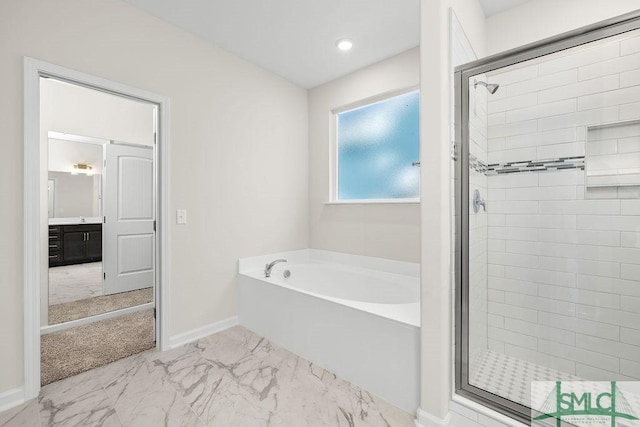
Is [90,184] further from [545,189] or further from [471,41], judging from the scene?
[545,189]

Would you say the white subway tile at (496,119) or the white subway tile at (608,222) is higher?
the white subway tile at (496,119)

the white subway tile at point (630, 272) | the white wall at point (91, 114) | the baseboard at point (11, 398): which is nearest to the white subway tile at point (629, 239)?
the white subway tile at point (630, 272)

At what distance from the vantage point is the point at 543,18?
203 centimetres

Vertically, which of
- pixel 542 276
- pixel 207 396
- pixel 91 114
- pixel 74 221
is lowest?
pixel 207 396

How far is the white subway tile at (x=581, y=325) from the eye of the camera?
1661 mm

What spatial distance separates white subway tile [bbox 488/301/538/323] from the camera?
6.33 ft

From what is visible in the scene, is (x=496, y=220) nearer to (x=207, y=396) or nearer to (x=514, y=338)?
(x=514, y=338)

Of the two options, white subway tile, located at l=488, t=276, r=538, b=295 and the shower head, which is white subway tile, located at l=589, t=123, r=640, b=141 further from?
white subway tile, located at l=488, t=276, r=538, b=295

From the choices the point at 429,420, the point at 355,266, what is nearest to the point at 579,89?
the point at 429,420

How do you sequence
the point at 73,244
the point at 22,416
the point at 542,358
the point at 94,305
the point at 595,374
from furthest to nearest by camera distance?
the point at 73,244 < the point at 94,305 < the point at 542,358 < the point at 595,374 < the point at 22,416

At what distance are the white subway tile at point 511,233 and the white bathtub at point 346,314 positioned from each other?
0.73 metres

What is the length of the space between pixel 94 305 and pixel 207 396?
2444 mm

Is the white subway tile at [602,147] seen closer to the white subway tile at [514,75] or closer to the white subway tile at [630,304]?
the white subway tile at [514,75]

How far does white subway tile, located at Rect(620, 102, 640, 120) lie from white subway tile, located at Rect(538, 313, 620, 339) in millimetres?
1162
